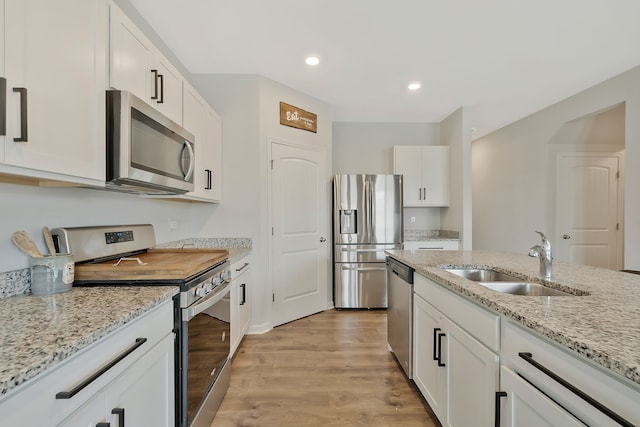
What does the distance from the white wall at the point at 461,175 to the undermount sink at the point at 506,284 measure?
2231 millimetres

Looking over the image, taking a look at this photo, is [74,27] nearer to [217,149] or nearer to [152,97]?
[152,97]

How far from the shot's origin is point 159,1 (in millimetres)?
1941

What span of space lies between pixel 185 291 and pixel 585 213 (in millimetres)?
5370

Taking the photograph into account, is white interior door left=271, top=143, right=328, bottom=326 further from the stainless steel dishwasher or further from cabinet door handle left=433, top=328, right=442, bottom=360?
cabinet door handle left=433, top=328, right=442, bottom=360

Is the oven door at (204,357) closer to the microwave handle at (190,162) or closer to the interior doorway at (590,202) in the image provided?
the microwave handle at (190,162)

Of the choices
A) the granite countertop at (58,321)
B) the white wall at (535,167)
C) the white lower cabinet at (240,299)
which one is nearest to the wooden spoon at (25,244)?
the granite countertop at (58,321)

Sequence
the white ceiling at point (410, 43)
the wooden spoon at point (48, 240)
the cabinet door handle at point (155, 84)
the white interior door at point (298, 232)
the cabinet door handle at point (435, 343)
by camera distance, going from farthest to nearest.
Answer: the white interior door at point (298, 232) < the white ceiling at point (410, 43) < the cabinet door handle at point (155, 84) < the cabinet door handle at point (435, 343) < the wooden spoon at point (48, 240)

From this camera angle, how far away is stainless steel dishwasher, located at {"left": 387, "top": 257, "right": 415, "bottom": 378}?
6.50 ft

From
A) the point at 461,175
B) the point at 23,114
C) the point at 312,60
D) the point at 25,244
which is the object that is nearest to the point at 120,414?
the point at 25,244

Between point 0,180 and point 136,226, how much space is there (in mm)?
858

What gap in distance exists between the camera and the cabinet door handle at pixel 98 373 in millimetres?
692

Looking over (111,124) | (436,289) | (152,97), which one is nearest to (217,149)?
(152,97)

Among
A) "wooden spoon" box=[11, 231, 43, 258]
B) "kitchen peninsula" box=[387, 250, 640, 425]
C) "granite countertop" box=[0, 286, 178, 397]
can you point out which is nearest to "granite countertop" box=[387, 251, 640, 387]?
"kitchen peninsula" box=[387, 250, 640, 425]

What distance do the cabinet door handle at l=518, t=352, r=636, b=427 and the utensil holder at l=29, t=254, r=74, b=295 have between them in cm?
173
